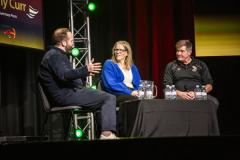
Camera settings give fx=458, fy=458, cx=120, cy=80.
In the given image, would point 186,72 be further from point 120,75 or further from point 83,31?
point 83,31

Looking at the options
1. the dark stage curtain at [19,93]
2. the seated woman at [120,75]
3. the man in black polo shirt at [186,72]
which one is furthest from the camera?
the dark stage curtain at [19,93]

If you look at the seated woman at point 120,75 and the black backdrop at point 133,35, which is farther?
the black backdrop at point 133,35

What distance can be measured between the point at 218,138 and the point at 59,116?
3991 millimetres

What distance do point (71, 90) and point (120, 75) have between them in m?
0.68

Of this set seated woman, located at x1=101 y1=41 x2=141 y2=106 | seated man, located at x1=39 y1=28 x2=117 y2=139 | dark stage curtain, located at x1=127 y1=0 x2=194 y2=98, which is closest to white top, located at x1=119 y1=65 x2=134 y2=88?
seated woman, located at x1=101 y1=41 x2=141 y2=106

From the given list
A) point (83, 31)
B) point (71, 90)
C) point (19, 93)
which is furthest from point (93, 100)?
point (83, 31)

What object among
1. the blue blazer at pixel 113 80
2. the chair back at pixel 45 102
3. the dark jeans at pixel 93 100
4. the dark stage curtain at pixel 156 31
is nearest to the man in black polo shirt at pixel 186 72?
the blue blazer at pixel 113 80

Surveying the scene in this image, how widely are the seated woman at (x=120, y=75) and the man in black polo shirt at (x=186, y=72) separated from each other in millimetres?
416

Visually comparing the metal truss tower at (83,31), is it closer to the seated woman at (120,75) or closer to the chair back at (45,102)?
the seated woman at (120,75)

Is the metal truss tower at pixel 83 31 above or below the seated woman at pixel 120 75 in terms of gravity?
above

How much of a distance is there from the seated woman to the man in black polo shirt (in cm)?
42

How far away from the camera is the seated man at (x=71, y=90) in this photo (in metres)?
3.59

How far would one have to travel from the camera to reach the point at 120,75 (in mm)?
4234

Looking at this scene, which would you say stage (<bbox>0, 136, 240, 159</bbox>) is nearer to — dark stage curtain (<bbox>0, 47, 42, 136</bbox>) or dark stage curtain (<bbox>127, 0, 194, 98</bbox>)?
dark stage curtain (<bbox>0, 47, 42, 136</bbox>)
